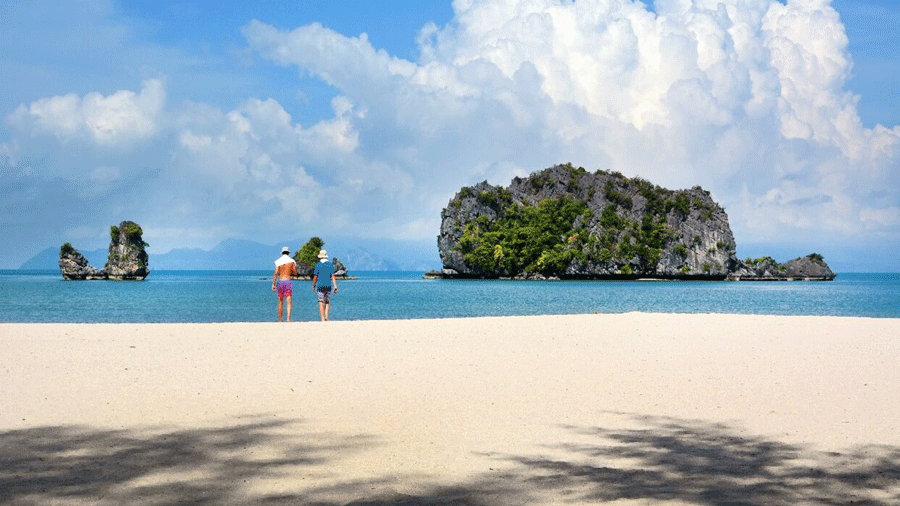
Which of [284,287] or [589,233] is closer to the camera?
[284,287]

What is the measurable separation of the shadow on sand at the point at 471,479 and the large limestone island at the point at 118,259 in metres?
139

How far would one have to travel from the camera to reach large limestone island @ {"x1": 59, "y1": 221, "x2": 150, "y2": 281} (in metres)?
137

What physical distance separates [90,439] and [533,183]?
182m

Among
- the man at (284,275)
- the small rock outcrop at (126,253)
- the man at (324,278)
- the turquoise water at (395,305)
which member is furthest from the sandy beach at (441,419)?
the small rock outcrop at (126,253)

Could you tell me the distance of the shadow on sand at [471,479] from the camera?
6.07 m

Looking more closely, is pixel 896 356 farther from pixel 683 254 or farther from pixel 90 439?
pixel 683 254

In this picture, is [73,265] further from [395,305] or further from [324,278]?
[324,278]

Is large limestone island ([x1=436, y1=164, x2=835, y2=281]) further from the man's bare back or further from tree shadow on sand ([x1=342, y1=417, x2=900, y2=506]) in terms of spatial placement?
tree shadow on sand ([x1=342, y1=417, x2=900, y2=506])

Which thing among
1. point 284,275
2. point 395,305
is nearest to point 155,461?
point 284,275

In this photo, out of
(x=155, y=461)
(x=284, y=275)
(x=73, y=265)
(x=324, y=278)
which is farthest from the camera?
(x=73, y=265)

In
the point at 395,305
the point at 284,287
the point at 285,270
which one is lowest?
the point at 395,305

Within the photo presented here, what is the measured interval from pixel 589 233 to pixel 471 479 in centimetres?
16554

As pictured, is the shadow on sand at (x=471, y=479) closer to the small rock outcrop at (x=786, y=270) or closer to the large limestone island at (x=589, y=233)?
the large limestone island at (x=589, y=233)

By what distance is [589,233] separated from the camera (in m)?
169
